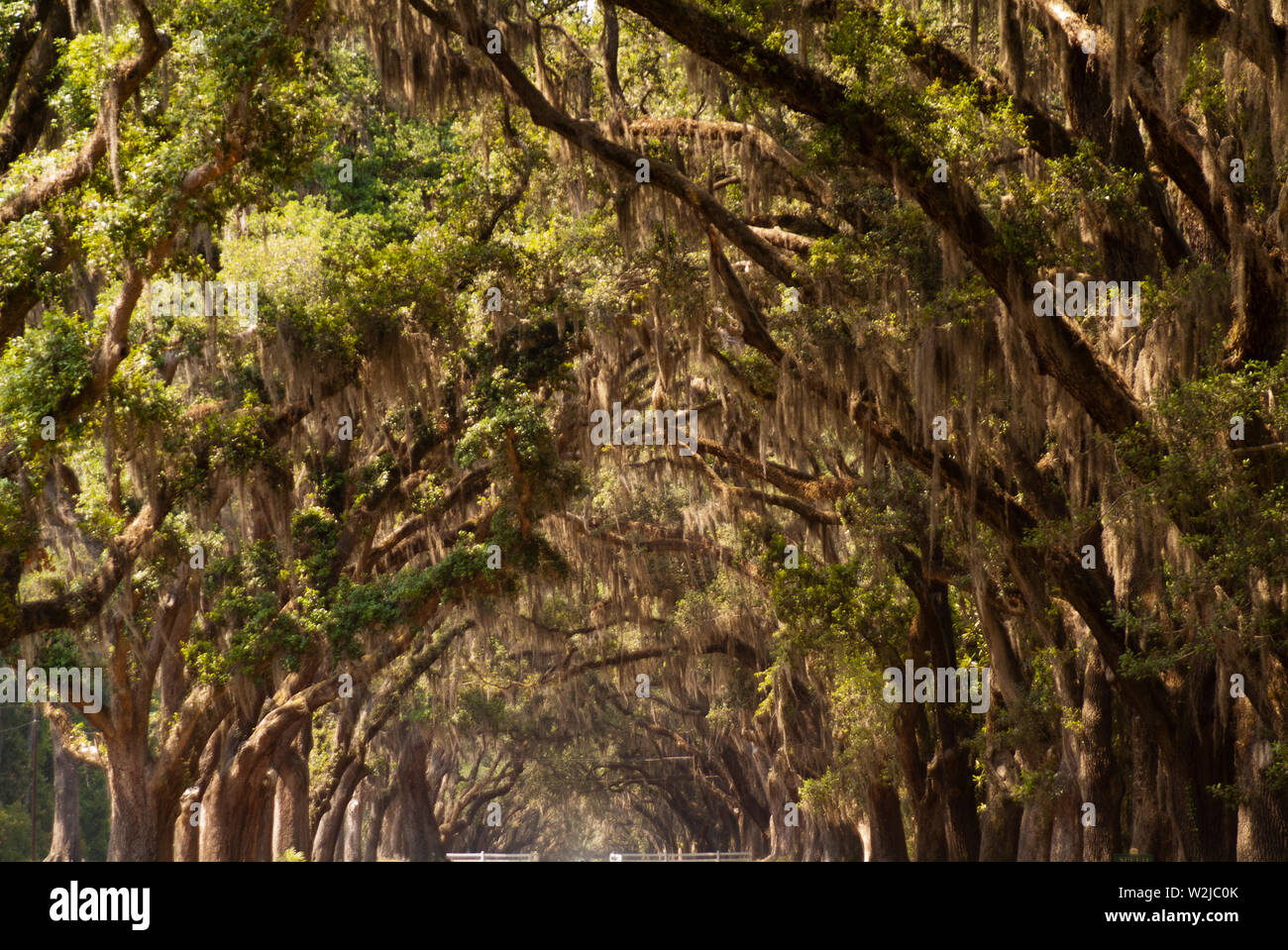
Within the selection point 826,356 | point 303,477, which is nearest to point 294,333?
point 303,477

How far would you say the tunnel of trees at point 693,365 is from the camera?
355 inches

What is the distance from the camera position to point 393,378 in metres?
12.9

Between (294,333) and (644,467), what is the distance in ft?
17.9
